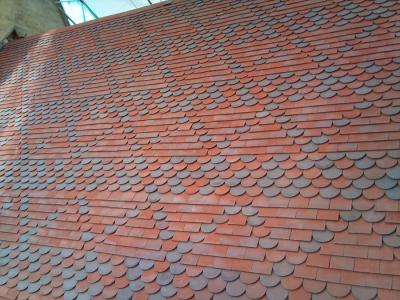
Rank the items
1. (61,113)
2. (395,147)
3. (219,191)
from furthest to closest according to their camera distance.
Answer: (61,113), (219,191), (395,147)

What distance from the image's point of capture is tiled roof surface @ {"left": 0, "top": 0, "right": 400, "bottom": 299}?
11.9 feet

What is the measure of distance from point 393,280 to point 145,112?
14.1ft

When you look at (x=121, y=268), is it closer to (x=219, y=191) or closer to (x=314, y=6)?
(x=219, y=191)

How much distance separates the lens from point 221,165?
4.78 meters

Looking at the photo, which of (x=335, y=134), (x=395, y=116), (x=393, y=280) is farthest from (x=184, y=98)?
(x=393, y=280)

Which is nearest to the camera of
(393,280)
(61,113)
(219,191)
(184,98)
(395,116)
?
(393,280)

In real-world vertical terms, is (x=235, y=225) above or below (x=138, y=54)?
below

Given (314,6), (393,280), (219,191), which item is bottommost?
(393,280)

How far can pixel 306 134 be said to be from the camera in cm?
452

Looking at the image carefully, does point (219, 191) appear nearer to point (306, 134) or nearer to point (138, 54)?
point (306, 134)

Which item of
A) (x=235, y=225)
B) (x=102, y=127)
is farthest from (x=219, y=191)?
(x=102, y=127)

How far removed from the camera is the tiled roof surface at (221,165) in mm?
3641

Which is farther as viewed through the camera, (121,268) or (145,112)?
(145,112)

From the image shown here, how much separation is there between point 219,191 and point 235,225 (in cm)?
54
